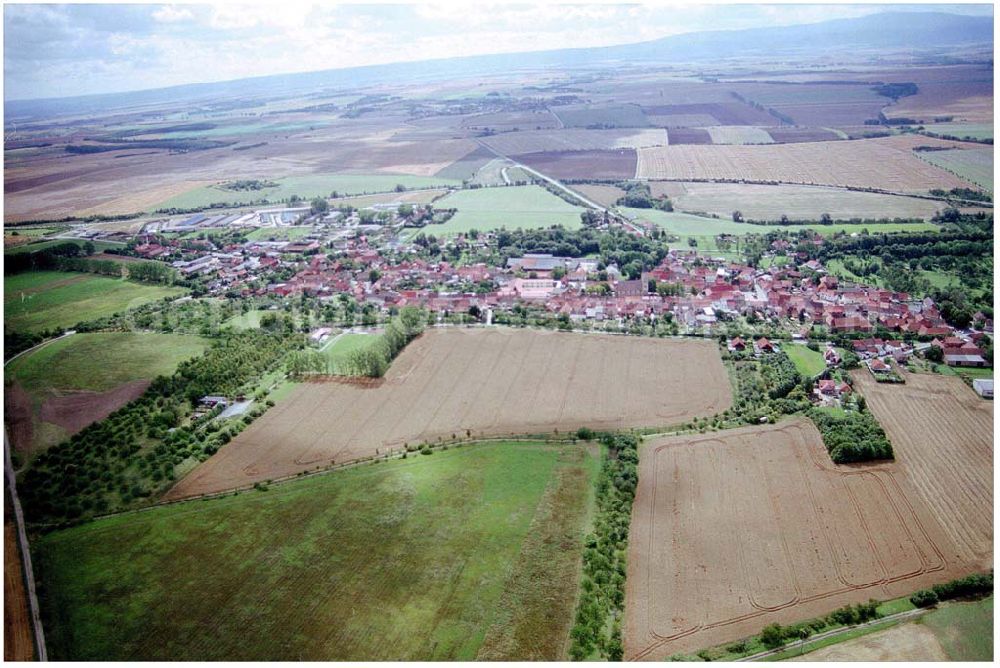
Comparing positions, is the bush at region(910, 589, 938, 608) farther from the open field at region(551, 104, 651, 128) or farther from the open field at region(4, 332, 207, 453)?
the open field at region(551, 104, 651, 128)

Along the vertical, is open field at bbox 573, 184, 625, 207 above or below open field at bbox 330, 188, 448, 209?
below

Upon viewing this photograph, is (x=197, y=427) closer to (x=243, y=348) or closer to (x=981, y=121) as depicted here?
(x=243, y=348)

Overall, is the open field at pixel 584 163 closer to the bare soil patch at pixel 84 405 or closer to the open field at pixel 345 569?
the bare soil patch at pixel 84 405

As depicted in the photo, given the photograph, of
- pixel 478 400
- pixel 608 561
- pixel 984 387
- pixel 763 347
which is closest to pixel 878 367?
pixel 984 387

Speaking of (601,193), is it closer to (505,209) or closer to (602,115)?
(505,209)

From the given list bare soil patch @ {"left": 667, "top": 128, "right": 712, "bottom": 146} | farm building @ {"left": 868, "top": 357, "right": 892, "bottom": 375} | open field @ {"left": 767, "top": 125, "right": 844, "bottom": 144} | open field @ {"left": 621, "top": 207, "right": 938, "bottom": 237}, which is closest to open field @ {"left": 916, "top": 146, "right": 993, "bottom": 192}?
open field @ {"left": 767, "top": 125, "right": 844, "bottom": 144}

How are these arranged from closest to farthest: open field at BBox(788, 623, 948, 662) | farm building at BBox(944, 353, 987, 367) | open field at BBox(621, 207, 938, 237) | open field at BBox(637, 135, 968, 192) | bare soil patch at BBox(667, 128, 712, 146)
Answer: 1. open field at BBox(788, 623, 948, 662)
2. farm building at BBox(944, 353, 987, 367)
3. open field at BBox(621, 207, 938, 237)
4. open field at BBox(637, 135, 968, 192)
5. bare soil patch at BBox(667, 128, 712, 146)
